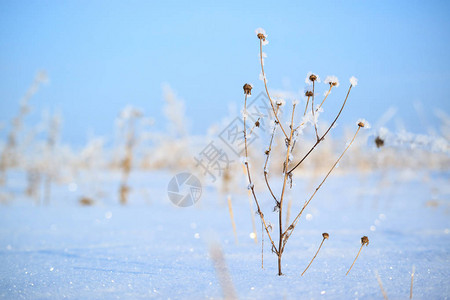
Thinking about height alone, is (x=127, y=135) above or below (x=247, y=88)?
above

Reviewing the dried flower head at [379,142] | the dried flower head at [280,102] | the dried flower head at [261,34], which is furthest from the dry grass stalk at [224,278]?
the dried flower head at [379,142]

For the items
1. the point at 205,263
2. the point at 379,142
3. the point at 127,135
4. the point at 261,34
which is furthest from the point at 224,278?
the point at 127,135

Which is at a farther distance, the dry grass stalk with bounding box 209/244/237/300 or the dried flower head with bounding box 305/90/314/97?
the dried flower head with bounding box 305/90/314/97

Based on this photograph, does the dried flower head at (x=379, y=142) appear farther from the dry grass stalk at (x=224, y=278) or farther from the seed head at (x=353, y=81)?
the dry grass stalk at (x=224, y=278)

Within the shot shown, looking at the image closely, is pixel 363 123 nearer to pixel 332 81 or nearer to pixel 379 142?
pixel 332 81

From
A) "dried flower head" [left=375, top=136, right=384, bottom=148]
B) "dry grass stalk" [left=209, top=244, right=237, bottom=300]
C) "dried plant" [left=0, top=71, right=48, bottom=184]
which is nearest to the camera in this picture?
"dry grass stalk" [left=209, top=244, right=237, bottom=300]

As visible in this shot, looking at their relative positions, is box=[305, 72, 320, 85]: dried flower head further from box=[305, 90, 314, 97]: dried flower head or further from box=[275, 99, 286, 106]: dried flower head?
box=[275, 99, 286, 106]: dried flower head

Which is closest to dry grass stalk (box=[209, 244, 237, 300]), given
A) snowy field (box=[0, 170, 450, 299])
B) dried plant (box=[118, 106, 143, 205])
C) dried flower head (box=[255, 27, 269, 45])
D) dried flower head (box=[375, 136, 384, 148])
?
snowy field (box=[0, 170, 450, 299])

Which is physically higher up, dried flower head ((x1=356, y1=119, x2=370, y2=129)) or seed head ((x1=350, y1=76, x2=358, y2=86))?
seed head ((x1=350, y1=76, x2=358, y2=86))

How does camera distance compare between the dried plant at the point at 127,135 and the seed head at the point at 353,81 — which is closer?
the seed head at the point at 353,81

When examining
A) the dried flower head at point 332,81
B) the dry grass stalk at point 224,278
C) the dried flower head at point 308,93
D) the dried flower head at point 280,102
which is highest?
the dried flower head at point 332,81

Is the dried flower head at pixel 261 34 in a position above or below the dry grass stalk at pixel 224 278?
above

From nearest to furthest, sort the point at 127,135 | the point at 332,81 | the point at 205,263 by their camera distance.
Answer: the point at 332,81, the point at 205,263, the point at 127,135

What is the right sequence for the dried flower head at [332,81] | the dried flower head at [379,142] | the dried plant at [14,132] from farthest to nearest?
the dried plant at [14,132] < the dried flower head at [379,142] < the dried flower head at [332,81]
